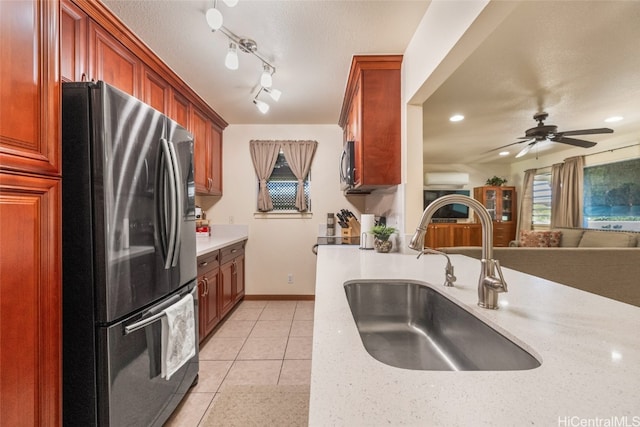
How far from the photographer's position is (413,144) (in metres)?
2.05

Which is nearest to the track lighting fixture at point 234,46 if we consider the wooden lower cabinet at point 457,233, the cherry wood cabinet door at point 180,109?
the cherry wood cabinet door at point 180,109

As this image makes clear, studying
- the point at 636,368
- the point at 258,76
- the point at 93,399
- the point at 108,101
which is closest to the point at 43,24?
the point at 108,101

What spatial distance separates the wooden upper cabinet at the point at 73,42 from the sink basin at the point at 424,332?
188cm

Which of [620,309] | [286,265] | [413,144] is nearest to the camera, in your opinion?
[620,309]

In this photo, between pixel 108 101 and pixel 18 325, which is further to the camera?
pixel 108 101

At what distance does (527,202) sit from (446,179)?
1.82 m

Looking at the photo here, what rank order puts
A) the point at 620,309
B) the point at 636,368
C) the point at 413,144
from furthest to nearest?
the point at 413,144
the point at 620,309
the point at 636,368

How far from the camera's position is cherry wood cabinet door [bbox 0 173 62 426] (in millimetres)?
872

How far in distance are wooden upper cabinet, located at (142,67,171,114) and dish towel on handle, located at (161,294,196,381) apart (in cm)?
160

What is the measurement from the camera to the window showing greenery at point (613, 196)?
4.28 metres

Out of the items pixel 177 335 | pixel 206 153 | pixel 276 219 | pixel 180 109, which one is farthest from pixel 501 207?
pixel 177 335

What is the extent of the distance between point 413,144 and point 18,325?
224 cm

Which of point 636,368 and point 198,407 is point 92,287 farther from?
point 636,368

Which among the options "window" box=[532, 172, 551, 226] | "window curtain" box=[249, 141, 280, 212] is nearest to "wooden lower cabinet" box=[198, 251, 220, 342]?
"window curtain" box=[249, 141, 280, 212]
